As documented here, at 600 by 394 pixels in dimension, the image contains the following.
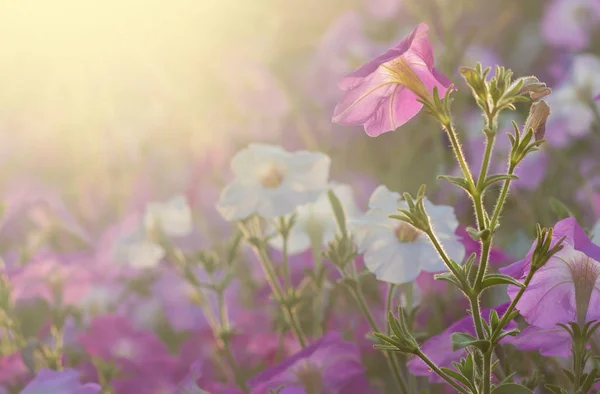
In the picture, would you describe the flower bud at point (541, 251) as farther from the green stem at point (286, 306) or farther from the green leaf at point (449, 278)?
the green stem at point (286, 306)

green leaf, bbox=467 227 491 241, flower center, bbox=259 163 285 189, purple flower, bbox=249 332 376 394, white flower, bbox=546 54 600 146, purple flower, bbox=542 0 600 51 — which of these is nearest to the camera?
green leaf, bbox=467 227 491 241

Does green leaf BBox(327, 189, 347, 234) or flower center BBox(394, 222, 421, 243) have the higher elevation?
green leaf BBox(327, 189, 347, 234)

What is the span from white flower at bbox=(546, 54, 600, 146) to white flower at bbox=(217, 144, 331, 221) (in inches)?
21.9

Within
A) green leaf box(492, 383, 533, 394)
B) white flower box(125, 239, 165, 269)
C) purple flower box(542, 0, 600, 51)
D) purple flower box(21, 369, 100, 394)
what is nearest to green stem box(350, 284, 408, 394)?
green leaf box(492, 383, 533, 394)

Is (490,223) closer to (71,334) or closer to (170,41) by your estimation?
(71,334)

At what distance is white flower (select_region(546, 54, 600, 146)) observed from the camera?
3.80ft

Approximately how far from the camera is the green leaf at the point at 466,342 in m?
0.45

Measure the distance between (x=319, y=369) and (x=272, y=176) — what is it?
22cm

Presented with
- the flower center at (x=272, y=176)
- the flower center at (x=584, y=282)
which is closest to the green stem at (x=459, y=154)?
the flower center at (x=584, y=282)

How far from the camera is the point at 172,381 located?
35.1 inches

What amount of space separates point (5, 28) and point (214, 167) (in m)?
1.27

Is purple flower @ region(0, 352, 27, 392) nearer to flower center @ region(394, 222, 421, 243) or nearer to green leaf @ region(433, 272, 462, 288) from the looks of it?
flower center @ region(394, 222, 421, 243)

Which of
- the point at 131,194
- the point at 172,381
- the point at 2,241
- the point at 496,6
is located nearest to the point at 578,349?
the point at 172,381

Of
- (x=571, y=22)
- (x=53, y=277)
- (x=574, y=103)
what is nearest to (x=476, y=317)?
(x=53, y=277)
